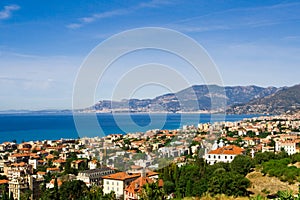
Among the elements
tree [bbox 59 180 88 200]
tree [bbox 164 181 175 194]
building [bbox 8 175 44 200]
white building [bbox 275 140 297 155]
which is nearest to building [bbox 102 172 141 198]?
tree [bbox 59 180 88 200]

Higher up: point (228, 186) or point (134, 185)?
point (228, 186)

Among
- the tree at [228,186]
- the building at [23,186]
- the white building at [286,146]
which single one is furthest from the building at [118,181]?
the white building at [286,146]

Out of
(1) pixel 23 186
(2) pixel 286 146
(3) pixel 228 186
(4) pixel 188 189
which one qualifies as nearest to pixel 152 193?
(3) pixel 228 186

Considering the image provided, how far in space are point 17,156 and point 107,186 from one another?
904 centimetres

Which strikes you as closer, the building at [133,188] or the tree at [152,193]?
the tree at [152,193]

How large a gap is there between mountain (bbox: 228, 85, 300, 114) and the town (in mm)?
23955

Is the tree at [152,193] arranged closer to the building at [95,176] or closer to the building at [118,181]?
the building at [118,181]

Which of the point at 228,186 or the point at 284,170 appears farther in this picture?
the point at 284,170

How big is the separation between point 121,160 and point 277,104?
3713cm

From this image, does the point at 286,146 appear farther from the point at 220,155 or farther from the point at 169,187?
the point at 169,187

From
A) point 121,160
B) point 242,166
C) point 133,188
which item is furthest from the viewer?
point 121,160

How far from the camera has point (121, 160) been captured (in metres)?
9.14

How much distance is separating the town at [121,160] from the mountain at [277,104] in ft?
78.6

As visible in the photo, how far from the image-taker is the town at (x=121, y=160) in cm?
814
